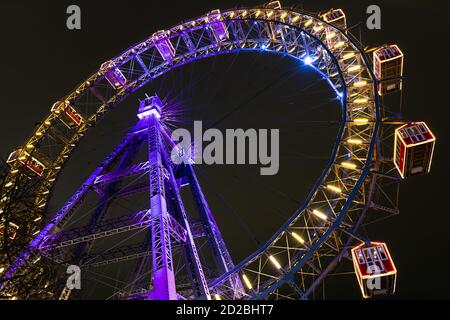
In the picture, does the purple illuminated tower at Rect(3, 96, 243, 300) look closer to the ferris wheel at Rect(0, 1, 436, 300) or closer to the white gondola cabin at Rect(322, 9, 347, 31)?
the ferris wheel at Rect(0, 1, 436, 300)

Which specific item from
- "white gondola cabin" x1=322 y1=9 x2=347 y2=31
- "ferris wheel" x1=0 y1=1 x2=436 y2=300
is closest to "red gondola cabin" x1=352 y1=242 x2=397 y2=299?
"ferris wheel" x1=0 y1=1 x2=436 y2=300

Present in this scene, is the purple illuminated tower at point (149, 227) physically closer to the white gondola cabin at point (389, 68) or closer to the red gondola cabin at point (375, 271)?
the red gondola cabin at point (375, 271)

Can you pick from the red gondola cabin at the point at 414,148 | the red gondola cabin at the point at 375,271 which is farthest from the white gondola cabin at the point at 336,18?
the red gondola cabin at the point at 375,271

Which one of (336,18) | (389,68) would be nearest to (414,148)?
(389,68)

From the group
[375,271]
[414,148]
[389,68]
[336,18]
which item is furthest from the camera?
[336,18]

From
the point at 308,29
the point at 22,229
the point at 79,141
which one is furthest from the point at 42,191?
the point at 308,29

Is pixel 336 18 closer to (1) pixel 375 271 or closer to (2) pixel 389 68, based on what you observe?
(2) pixel 389 68

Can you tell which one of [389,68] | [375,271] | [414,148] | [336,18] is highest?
[336,18]

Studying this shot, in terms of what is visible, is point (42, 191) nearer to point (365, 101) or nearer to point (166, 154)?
point (166, 154)

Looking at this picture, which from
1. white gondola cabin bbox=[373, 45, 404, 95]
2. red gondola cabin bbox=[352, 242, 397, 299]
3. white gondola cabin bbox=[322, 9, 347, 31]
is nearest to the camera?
red gondola cabin bbox=[352, 242, 397, 299]

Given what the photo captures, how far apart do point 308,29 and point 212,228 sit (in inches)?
388

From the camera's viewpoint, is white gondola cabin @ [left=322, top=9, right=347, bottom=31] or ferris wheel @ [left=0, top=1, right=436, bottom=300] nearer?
ferris wheel @ [left=0, top=1, right=436, bottom=300]

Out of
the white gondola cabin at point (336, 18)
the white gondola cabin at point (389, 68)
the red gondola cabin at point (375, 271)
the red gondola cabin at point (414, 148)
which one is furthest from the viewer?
the white gondola cabin at point (336, 18)

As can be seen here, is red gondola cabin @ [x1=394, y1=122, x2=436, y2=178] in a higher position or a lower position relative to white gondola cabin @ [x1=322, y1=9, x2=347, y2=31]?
lower
